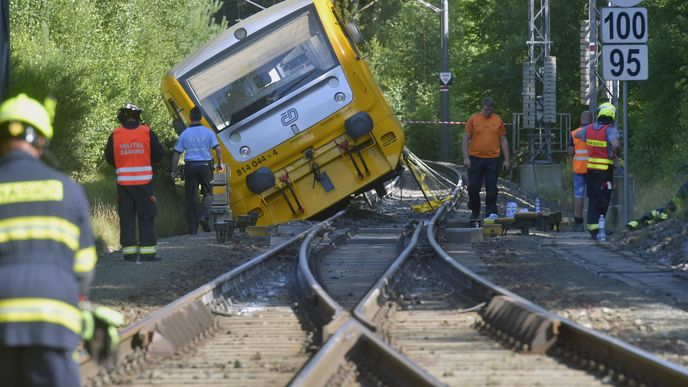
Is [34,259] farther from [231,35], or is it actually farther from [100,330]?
[231,35]

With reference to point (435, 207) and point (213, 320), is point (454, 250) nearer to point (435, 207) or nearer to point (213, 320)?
point (213, 320)

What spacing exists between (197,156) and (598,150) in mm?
5251

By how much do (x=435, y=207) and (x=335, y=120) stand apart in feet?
15.4

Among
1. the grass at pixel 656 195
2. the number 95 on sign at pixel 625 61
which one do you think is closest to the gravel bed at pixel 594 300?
the number 95 on sign at pixel 625 61

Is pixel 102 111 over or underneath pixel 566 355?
over

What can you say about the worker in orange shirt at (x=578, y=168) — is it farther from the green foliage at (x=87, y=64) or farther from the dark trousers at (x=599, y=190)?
the green foliage at (x=87, y=64)

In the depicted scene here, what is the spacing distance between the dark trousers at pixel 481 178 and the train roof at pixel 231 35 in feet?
11.4

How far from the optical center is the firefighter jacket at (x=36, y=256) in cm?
445

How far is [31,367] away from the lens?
4.46 metres

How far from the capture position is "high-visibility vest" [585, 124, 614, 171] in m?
16.4

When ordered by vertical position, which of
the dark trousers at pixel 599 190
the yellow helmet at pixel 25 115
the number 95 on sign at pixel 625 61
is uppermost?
the number 95 on sign at pixel 625 61

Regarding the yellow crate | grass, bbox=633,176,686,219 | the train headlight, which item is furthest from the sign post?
grass, bbox=633,176,686,219

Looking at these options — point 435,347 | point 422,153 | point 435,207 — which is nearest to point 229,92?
point 435,207

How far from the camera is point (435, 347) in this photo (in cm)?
783
